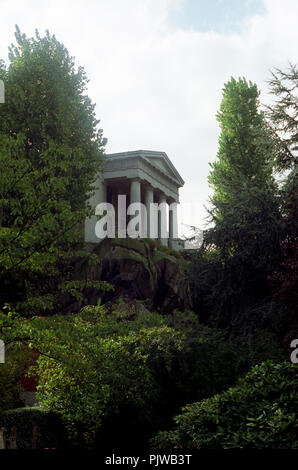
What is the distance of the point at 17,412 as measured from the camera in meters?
10.6

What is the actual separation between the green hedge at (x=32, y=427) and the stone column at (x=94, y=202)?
2200cm

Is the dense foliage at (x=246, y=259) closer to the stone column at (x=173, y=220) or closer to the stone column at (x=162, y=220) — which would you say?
the stone column at (x=162, y=220)

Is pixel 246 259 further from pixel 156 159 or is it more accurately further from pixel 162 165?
pixel 162 165

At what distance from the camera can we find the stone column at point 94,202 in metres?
34.2

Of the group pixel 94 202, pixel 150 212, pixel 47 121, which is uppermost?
pixel 47 121

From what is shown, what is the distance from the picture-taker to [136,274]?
20.9m

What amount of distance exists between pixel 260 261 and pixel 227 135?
78.3 ft

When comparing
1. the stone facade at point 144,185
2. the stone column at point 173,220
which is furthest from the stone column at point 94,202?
the stone column at point 173,220

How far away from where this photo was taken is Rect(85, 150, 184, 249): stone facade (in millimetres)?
37000

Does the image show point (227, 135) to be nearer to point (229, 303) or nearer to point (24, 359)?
point (229, 303)

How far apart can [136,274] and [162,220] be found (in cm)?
2486

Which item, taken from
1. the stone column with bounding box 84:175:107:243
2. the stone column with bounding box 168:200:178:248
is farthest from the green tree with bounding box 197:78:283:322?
the stone column with bounding box 168:200:178:248

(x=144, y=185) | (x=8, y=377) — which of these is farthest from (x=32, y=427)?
(x=144, y=185)
